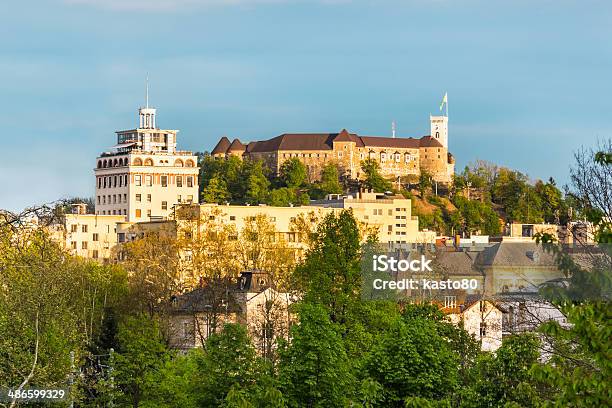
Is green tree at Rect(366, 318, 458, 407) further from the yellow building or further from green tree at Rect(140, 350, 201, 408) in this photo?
the yellow building

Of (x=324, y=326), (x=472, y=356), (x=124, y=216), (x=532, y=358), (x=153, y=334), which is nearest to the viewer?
(x=532, y=358)

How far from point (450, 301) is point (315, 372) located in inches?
1581

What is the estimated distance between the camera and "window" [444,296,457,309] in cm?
7643

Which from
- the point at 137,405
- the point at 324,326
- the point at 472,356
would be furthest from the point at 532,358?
the point at 137,405

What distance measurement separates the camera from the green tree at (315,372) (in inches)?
1638

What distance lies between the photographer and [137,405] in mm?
52781

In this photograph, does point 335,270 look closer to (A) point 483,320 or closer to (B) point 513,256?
(A) point 483,320

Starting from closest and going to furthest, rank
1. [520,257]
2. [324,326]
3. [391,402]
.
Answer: [391,402] < [324,326] < [520,257]

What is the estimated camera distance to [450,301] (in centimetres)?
8169

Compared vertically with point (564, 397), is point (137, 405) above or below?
below

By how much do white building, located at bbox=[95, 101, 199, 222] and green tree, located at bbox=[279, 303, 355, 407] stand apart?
143703 mm

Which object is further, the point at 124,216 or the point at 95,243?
the point at 124,216

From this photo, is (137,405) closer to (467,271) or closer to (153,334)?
(153,334)

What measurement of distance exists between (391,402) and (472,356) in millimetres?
9629
